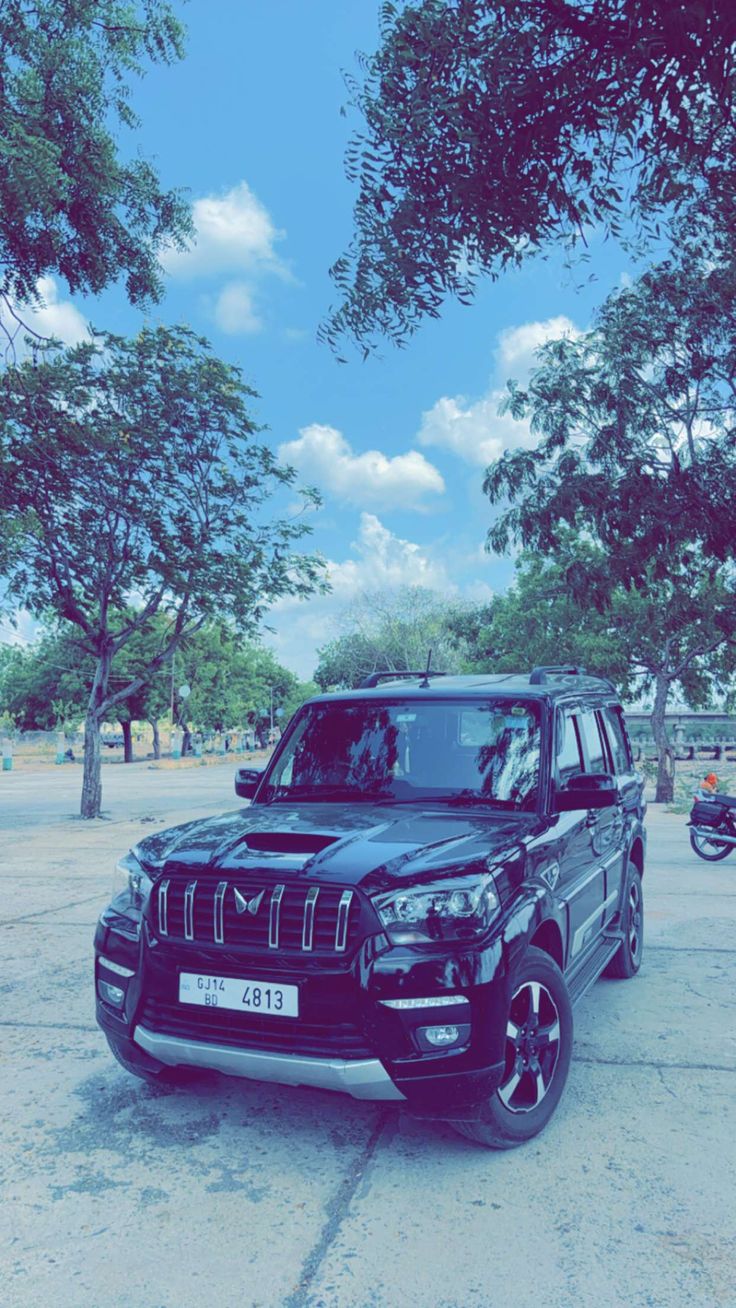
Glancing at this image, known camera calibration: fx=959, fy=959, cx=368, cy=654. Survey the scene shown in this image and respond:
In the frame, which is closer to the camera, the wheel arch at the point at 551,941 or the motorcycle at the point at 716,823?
the wheel arch at the point at 551,941

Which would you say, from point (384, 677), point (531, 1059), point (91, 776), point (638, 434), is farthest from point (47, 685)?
point (531, 1059)

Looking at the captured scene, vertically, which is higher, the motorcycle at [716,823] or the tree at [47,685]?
the tree at [47,685]

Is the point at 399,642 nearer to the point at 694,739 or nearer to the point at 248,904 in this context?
the point at 694,739

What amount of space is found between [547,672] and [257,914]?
8.72 feet

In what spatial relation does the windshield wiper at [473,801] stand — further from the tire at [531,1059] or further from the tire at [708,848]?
the tire at [708,848]

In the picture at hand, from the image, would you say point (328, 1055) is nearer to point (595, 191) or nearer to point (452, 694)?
point (452, 694)

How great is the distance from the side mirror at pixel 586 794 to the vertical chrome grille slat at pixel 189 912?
1.65 meters

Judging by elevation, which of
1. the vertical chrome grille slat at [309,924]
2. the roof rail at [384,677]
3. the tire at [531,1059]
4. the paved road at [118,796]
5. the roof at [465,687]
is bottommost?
the paved road at [118,796]

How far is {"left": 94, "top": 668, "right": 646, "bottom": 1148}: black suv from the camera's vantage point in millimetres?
3256

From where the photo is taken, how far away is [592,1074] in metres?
4.38

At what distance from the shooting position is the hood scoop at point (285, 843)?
364cm

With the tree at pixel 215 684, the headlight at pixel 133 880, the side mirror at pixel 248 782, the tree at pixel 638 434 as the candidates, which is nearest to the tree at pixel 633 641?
the tree at pixel 638 434

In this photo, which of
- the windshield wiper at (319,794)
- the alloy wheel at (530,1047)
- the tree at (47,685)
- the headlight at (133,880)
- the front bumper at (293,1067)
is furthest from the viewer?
the tree at (47,685)

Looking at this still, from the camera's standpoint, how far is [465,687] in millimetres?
4961
